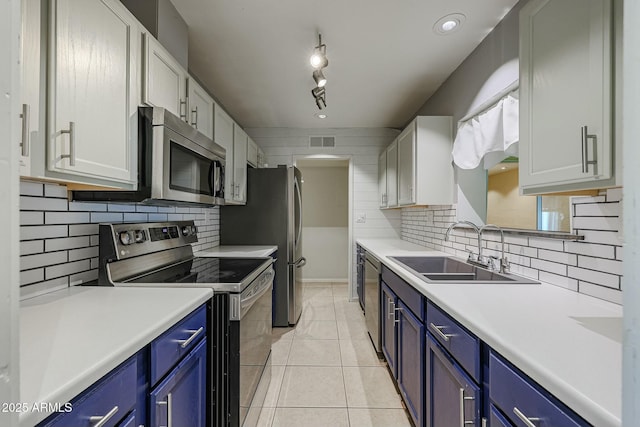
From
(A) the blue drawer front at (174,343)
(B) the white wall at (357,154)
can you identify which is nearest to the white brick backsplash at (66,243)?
(A) the blue drawer front at (174,343)

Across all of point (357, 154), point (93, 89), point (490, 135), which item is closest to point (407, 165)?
point (490, 135)

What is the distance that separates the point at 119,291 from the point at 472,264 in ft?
6.68

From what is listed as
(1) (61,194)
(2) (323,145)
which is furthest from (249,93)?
(1) (61,194)

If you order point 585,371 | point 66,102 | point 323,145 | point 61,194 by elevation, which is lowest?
point 585,371

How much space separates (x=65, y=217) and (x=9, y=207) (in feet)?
3.76

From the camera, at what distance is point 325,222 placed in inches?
219

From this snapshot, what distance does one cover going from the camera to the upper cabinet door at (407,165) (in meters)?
2.71

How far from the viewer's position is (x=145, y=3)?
5.43 ft

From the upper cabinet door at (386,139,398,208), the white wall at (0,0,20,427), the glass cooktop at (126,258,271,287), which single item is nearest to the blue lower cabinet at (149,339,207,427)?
the glass cooktop at (126,258,271,287)

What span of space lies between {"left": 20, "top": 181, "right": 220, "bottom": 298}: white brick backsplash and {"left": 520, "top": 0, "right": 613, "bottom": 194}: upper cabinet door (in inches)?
74.9

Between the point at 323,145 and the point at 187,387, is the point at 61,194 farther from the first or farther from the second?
the point at 323,145

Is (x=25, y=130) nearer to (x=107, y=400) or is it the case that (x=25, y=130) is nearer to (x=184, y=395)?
(x=107, y=400)

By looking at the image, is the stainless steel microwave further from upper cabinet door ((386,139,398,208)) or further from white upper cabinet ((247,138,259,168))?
upper cabinet door ((386,139,398,208))

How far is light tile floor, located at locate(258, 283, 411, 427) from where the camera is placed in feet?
6.03
